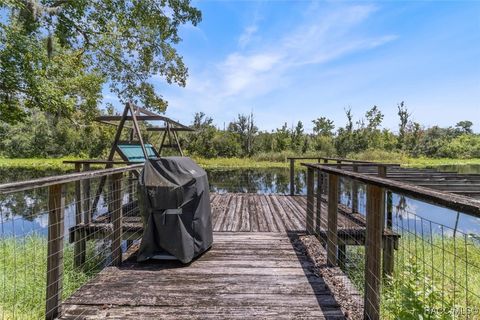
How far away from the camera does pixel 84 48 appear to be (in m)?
10.5

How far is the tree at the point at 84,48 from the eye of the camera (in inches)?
275

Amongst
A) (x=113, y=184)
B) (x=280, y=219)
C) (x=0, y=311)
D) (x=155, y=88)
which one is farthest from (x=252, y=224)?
(x=155, y=88)

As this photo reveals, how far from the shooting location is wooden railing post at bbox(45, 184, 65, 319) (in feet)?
6.02

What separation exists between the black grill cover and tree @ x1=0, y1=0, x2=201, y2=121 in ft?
19.9

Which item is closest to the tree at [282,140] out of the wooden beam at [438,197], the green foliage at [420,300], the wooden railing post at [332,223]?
the wooden railing post at [332,223]

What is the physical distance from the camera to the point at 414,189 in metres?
1.34

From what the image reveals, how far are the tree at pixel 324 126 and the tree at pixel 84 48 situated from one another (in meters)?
16.9

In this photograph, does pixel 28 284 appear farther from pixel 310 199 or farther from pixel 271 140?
pixel 271 140

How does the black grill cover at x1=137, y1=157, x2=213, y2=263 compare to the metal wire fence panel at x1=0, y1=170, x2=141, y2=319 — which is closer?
the metal wire fence panel at x1=0, y1=170, x2=141, y2=319

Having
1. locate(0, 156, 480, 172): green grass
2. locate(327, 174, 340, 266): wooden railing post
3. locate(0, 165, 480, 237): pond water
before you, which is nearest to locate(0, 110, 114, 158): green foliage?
locate(0, 156, 480, 172): green grass

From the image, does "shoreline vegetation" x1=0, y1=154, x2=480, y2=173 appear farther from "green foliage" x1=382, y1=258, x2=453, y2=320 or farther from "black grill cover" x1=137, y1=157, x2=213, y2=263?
"green foliage" x1=382, y1=258, x2=453, y2=320

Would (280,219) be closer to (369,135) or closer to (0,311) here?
(0,311)

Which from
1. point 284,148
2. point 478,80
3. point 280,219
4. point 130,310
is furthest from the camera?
point 284,148

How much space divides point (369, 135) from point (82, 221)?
75.5ft
